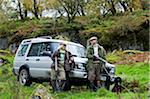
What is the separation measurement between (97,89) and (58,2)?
115ft

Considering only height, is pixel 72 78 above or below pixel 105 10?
below

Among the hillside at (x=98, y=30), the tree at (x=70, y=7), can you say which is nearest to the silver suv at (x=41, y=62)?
the hillside at (x=98, y=30)

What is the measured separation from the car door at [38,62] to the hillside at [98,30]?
21478 millimetres

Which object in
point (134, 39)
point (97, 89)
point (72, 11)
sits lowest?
point (97, 89)

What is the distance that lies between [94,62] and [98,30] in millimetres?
25422

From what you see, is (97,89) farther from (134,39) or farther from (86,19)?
(86,19)

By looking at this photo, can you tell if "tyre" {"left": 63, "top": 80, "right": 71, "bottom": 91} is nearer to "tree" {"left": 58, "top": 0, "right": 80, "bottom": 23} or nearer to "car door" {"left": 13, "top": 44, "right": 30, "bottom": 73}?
"car door" {"left": 13, "top": 44, "right": 30, "bottom": 73}

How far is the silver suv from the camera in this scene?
14.9 meters

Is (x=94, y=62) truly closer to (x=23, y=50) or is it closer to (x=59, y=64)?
(x=59, y=64)

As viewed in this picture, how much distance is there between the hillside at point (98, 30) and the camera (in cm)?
3819

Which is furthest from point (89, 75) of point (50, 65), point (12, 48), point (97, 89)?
point (12, 48)

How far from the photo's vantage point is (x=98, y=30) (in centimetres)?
3966

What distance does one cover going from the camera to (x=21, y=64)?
686 inches

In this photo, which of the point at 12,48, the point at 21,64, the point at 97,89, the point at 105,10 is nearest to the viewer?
the point at 97,89
